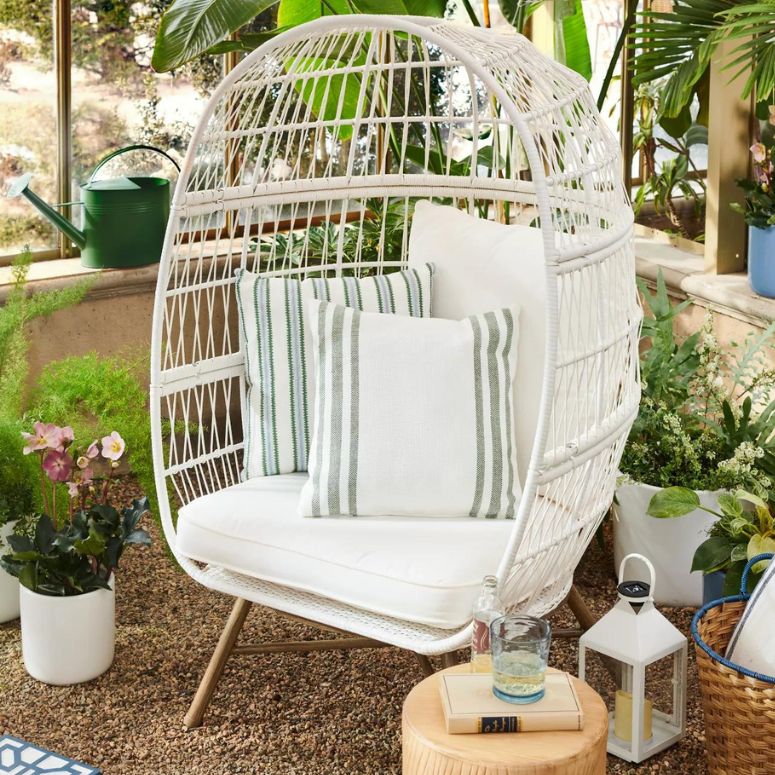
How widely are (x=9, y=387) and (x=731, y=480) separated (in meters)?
1.74

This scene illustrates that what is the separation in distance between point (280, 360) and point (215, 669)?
25.6 inches

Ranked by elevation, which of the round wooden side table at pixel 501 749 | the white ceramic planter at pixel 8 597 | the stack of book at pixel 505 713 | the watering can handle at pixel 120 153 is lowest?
the white ceramic planter at pixel 8 597

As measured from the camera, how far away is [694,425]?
9.57ft

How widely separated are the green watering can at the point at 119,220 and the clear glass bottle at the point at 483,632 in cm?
200

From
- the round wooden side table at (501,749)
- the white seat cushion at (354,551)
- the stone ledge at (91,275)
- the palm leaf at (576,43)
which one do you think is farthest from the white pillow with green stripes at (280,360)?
the palm leaf at (576,43)

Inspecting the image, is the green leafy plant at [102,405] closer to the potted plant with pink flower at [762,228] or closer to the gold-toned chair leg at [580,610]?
the gold-toned chair leg at [580,610]

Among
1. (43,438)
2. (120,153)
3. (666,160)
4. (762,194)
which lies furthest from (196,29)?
(666,160)

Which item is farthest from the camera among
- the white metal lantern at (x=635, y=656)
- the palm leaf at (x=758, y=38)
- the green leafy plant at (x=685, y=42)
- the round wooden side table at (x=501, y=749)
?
the green leafy plant at (x=685, y=42)

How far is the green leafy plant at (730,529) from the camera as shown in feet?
8.06

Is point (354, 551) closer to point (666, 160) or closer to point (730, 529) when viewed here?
point (730, 529)

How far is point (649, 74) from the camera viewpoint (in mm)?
3328

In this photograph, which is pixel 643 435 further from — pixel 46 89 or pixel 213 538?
pixel 46 89

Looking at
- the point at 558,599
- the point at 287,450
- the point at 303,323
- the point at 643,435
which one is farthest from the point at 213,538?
the point at 643,435

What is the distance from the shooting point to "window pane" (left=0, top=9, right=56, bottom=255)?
333 cm
